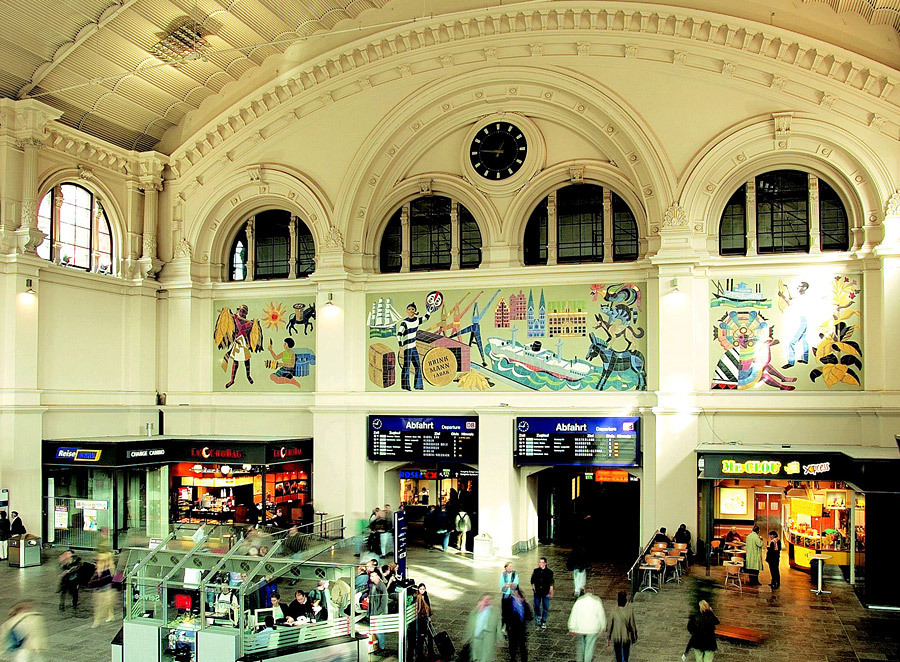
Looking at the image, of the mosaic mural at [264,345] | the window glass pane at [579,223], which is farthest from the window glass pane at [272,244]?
the window glass pane at [579,223]

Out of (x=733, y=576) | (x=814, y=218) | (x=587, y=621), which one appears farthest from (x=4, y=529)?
(x=814, y=218)

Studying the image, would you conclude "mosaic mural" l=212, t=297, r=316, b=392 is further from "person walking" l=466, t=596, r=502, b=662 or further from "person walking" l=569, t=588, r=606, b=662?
"person walking" l=569, t=588, r=606, b=662

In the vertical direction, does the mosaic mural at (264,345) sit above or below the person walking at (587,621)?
above

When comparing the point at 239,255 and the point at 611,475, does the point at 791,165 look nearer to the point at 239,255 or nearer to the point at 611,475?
the point at 611,475

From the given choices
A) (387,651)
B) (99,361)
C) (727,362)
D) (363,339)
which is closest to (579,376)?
(727,362)

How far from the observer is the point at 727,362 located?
21125 mm

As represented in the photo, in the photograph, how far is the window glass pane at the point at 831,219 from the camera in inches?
823

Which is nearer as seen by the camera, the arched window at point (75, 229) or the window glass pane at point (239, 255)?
the arched window at point (75, 229)

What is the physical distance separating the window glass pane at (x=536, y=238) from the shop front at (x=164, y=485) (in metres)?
8.49

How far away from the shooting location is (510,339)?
2298cm

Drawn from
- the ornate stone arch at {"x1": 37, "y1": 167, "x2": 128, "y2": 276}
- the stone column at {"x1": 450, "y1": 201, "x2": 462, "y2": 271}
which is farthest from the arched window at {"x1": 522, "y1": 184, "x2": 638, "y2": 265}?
the ornate stone arch at {"x1": 37, "y1": 167, "x2": 128, "y2": 276}

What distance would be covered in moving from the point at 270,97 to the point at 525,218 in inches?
333

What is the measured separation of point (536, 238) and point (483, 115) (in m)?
3.75

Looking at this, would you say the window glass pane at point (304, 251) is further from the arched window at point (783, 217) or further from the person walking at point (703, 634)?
the person walking at point (703, 634)
